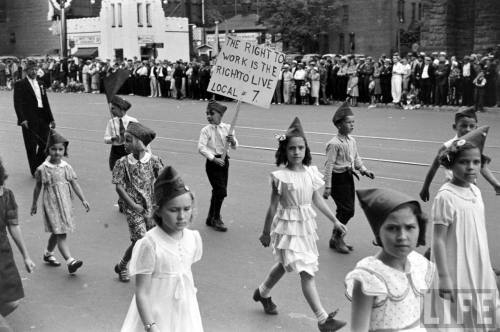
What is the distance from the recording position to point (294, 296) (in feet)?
20.9

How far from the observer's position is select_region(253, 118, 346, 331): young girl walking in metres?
5.69

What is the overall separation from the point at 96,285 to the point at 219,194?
250 centimetres

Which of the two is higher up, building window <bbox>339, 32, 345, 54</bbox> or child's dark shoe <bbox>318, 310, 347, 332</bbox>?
building window <bbox>339, 32, 345, 54</bbox>

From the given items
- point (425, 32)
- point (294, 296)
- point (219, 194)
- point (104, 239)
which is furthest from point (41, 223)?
point (425, 32)

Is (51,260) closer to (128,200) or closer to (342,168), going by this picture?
(128,200)

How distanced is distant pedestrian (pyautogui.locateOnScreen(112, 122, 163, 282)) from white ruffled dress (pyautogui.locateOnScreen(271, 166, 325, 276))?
1.30 m

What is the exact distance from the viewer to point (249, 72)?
862cm

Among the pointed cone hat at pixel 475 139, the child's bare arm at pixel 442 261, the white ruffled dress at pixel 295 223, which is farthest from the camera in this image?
the white ruffled dress at pixel 295 223

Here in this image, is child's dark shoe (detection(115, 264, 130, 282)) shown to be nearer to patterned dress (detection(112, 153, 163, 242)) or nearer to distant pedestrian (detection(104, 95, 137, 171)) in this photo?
patterned dress (detection(112, 153, 163, 242))

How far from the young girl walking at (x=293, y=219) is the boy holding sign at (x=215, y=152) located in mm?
2891

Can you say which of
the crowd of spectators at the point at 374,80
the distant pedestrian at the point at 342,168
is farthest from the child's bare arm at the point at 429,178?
the crowd of spectators at the point at 374,80

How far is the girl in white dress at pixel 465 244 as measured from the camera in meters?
4.64

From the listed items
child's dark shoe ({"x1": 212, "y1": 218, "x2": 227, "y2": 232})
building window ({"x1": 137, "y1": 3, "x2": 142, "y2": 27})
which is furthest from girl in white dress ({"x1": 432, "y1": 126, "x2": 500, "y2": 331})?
building window ({"x1": 137, "y1": 3, "x2": 142, "y2": 27})

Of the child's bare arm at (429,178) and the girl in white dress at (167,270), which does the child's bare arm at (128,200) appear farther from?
the child's bare arm at (429,178)
